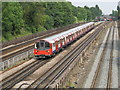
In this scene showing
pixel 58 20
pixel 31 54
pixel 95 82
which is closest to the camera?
pixel 95 82

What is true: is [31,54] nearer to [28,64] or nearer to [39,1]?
[28,64]

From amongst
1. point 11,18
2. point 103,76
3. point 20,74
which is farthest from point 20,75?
point 11,18

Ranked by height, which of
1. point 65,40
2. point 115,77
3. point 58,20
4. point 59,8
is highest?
point 59,8

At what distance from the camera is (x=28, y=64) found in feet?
78.8

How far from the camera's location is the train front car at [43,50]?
83.8ft

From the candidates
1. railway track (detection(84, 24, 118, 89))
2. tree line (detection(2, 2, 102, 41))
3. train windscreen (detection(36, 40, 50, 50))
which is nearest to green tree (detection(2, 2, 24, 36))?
tree line (detection(2, 2, 102, 41))

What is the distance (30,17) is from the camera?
6316cm

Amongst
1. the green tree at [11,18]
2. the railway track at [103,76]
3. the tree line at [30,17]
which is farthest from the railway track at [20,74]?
the green tree at [11,18]

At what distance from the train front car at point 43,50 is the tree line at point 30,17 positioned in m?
21.6

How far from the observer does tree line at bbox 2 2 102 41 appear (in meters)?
46.8

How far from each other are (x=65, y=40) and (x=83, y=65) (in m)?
10.7

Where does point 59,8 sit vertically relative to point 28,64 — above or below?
above

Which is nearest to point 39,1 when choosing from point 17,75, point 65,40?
point 65,40

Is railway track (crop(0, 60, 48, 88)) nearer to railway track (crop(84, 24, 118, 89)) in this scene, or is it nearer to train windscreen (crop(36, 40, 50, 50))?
train windscreen (crop(36, 40, 50, 50))
